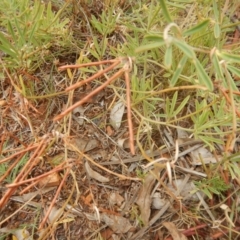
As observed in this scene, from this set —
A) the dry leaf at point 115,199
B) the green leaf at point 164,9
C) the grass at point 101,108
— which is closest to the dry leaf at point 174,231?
the grass at point 101,108

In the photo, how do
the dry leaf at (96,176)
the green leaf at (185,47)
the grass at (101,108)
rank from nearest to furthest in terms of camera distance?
the green leaf at (185,47)
the grass at (101,108)
the dry leaf at (96,176)

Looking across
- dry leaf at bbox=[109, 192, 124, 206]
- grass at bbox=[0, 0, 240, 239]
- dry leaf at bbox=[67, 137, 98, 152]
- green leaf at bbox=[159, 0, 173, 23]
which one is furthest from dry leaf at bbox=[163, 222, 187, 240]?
green leaf at bbox=[159, 0, 173, 23]

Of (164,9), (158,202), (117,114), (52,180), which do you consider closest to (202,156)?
(158,202)

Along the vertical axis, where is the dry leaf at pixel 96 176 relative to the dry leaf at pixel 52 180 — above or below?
below

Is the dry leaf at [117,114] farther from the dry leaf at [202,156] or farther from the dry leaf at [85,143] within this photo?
the dry leaf at [202,156]

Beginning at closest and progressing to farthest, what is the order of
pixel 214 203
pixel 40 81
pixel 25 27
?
pixel 25 27
pixel 214 203
pixel 40 81

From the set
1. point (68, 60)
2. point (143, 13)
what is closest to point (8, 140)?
point (68, 60)

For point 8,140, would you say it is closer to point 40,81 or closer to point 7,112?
point 7,112
